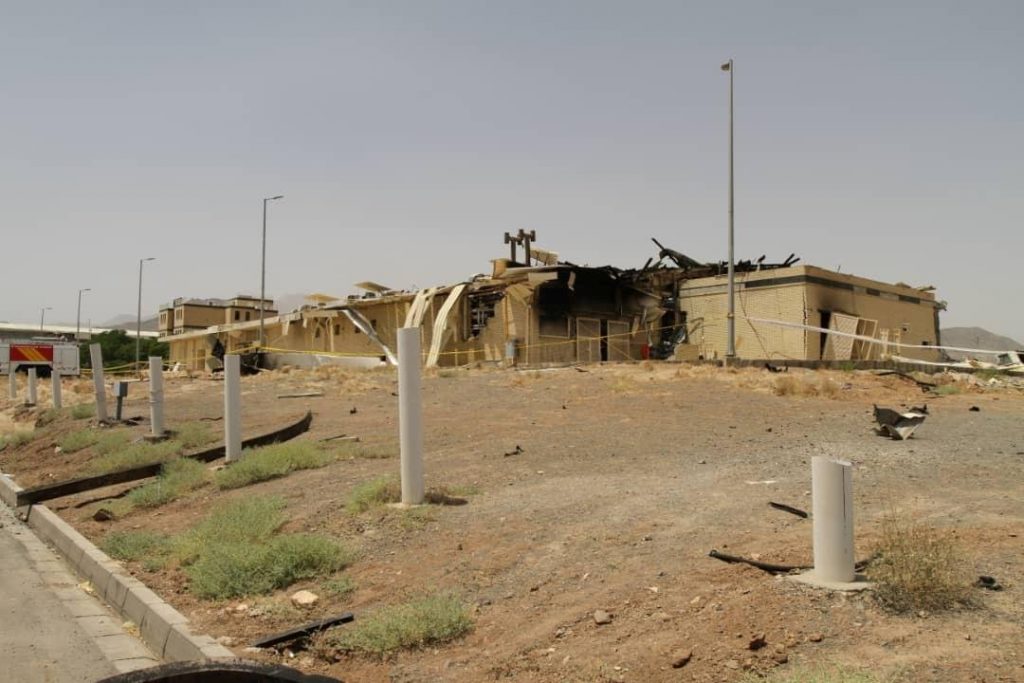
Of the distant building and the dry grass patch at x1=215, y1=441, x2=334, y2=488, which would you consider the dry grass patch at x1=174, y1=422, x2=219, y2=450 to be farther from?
the distant building

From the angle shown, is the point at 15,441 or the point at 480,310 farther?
the point at 480,310

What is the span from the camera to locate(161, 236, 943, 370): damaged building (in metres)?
30.4

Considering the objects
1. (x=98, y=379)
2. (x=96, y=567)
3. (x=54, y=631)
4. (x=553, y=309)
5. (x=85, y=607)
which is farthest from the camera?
(x=553, y=309)

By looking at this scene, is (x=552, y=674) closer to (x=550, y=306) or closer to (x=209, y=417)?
(x=209, y=417)

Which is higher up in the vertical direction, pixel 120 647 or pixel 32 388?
pixel 32 388

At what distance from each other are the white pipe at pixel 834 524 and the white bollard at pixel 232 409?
31.8 feet

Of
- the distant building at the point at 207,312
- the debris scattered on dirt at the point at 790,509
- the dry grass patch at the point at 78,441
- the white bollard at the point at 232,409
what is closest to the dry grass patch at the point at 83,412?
the dry grass patch at the point at 78,441

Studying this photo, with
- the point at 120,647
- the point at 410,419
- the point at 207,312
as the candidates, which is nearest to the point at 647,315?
the point at 410,419

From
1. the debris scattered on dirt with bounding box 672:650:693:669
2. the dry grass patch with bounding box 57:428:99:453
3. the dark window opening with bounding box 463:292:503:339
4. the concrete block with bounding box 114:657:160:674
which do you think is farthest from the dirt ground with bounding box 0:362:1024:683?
the dark window opening with bounding box 463:292:503:339

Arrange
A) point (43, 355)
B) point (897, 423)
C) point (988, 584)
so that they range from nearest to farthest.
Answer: point (988, 584) < point (897, 423) < point (43, 355)

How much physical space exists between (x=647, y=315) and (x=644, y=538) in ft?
95.5

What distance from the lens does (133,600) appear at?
676 cm

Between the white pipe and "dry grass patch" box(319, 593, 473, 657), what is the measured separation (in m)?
2.22

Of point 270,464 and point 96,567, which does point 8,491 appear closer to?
point 270,464
